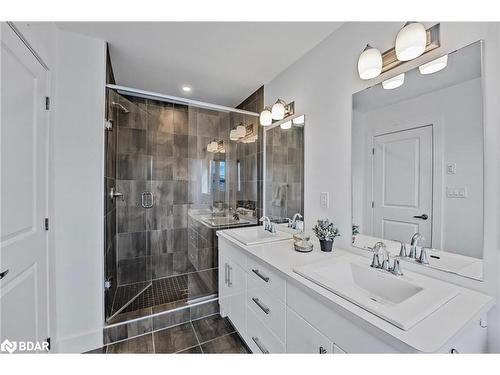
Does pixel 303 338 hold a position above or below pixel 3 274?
below

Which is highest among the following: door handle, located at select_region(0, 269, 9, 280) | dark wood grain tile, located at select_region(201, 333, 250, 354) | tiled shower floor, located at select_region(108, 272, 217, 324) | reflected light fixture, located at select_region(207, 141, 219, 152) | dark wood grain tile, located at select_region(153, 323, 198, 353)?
reflected light fixture, located at select_region(207, 141, 219, 152)

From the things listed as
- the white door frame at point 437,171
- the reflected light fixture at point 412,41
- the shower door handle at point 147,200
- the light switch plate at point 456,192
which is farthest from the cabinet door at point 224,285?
the reflected light fixture at point 412,41

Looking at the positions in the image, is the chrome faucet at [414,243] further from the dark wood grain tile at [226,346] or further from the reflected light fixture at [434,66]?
the dark wood grain tile at [226,346]

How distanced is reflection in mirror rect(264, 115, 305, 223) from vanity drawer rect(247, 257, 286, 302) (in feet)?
2.29

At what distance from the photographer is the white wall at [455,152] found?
0.95m

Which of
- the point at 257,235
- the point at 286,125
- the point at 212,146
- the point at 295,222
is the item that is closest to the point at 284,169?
the point at 286,125

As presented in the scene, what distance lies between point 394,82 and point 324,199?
0.88m

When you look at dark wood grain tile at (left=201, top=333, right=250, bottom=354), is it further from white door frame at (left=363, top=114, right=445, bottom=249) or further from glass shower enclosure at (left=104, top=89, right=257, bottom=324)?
white door frame at (left=363, top=114, right=445, bottom=249)

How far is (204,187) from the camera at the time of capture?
2531 millimetres

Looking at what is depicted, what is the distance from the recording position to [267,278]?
4.41 ft

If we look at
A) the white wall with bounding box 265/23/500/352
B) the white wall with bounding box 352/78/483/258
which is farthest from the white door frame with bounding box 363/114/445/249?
the white wall with bounding box 265/23/500/352

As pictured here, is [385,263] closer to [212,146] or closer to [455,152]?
[455,152]

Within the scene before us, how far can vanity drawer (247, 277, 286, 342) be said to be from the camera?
47.5 inches
